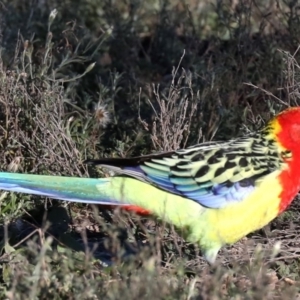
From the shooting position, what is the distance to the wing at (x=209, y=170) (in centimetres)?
395

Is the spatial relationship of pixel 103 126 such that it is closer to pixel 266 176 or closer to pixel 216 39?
pixel 216 39

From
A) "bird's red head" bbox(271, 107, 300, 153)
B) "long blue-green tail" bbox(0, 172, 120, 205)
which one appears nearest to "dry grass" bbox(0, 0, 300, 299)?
"long blue-green tail" bbox(0, 172, 120, 205)

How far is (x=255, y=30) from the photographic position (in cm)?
710

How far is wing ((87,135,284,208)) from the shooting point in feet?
13.0

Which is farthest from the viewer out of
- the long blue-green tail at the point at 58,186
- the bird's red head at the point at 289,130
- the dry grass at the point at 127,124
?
the bird's red head at the point at 289,130

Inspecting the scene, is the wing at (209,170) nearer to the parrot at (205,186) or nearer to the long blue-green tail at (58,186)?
the parrot at (205,186)

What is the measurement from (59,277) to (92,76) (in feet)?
10.0

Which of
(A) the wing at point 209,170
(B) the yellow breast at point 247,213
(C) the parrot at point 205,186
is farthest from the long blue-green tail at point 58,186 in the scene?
(B) the yellow breast at point 247,213

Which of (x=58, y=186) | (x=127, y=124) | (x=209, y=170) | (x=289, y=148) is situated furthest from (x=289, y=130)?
(x=127, y=124)

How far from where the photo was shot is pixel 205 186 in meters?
3.99

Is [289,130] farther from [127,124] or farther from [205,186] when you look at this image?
[127,124]

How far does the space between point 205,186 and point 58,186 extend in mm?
627

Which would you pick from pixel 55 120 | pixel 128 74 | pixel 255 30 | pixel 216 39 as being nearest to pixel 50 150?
pixel 55 120

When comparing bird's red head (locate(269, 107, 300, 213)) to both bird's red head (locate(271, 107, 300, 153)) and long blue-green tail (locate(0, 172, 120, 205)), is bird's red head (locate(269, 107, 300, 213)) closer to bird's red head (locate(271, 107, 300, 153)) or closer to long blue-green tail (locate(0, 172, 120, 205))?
bird's red head (locate(271, 107, 300, 153))
